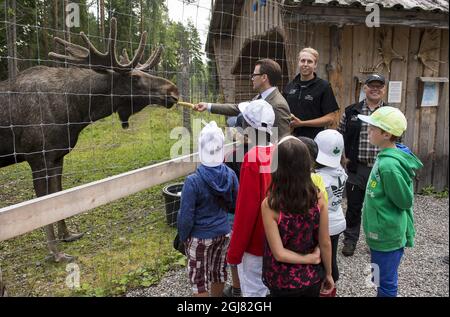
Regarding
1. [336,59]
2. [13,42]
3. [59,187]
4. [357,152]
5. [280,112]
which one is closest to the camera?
[280,112]

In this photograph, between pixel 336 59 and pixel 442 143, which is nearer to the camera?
pixel 336 59

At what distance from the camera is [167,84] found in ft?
16.0

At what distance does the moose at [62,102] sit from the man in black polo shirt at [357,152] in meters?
2.09

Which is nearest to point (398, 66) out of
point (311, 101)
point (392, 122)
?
point (311, 101)

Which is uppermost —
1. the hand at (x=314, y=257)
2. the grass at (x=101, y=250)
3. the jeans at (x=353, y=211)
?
the hand at (x=314, y=257)

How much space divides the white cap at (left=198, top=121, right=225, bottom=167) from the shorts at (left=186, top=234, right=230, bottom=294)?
558mm

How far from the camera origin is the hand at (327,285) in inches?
94.0

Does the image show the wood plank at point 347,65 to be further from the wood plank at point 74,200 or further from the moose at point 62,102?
the wood plank at point 74,200

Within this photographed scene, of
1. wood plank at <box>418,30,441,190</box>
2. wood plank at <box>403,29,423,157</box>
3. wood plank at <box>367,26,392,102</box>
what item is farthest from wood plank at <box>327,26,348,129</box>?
wood plank at <box>418,30,441,190</box>

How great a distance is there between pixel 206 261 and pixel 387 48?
5026 mm

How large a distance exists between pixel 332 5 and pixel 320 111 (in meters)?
2.09

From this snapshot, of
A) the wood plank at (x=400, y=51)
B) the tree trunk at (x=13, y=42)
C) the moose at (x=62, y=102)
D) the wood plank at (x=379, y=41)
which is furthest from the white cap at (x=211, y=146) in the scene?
the wood plank at (x=400, y=51)

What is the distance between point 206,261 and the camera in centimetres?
279

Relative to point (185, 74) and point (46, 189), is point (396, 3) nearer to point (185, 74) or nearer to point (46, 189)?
point (185, 74)
